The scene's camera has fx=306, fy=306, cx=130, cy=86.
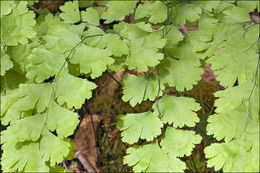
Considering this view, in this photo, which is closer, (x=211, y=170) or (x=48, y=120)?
(x=48, y=120)

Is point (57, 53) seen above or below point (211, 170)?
above

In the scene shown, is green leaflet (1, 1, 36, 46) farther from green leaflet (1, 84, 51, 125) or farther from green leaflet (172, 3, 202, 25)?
green leaflet (172, 3, 202, 25)

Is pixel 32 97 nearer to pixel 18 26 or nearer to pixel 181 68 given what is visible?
pixel 18 26

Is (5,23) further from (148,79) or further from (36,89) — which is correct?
(148,79)

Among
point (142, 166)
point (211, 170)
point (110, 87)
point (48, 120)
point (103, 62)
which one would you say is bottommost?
point (211, 170)

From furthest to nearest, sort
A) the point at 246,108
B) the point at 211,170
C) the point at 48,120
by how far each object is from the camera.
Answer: the point at 211,170, the point at 48,120, the point at 246,108

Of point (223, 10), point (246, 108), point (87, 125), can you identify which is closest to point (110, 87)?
point (87, 125)

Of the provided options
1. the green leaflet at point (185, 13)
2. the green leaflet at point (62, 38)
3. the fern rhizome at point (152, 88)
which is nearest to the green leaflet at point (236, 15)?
the fern rhizome at point (152, 88)
